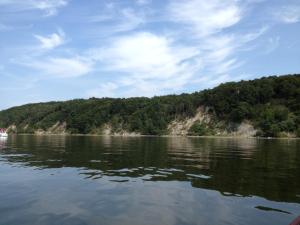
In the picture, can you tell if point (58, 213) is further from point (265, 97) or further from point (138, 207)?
point (265, 97)

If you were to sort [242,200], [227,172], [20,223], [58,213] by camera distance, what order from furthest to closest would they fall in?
1. [227,172]
2. [242,200]
3. [58,213]
4. [20,223]

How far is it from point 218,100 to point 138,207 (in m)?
180

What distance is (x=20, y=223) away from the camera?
1434cm

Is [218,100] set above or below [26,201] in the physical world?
above

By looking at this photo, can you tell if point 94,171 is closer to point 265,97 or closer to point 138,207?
point 138,207

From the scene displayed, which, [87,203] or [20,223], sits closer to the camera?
[20,223]

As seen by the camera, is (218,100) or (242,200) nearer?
(242,200)

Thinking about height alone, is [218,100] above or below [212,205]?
above

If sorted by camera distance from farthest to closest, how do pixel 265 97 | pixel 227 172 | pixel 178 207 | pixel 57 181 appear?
pixel 265 97, pixel 227 172, pixel 57 181, pixel 178 207

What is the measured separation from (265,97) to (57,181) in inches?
6731

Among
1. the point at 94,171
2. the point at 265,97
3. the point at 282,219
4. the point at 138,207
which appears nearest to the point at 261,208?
the point at 282,219

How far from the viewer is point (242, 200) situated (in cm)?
1861

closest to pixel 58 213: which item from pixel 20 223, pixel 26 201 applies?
pixel 20 223

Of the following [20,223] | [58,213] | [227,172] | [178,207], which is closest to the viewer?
[20,223]
